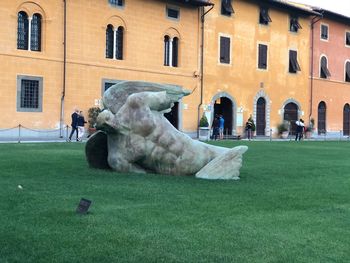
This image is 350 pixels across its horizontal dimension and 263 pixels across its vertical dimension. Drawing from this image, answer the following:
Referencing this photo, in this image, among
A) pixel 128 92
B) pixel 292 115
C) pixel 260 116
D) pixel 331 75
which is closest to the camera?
pixel 128 92

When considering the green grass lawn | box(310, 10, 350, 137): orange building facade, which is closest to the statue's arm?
the green grass lawn

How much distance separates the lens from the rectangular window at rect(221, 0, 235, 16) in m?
36.9

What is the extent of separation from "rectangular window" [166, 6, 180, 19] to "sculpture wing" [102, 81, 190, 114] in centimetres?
2353

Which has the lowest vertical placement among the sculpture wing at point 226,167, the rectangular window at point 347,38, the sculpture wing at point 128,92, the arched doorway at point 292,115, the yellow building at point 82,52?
the sculpture wing at point 226,167

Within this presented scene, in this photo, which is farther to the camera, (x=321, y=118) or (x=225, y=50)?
(x=321, y=118)

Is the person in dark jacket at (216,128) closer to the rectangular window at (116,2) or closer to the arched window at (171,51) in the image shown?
the arched window at (171,51)

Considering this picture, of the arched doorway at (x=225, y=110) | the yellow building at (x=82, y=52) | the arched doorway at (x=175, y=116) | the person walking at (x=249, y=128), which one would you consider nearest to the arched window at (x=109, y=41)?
the yellow building at (x=82, y=52)

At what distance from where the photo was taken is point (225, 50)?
123 feet

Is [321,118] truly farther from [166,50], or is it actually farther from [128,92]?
[128,92]

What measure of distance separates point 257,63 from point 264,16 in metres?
3.38

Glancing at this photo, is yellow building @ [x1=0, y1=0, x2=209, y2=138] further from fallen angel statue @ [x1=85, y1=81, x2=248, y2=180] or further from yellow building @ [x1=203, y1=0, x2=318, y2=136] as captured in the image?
fallen angel statue @ [x1=85, y1=81, x2=248, y2=180]

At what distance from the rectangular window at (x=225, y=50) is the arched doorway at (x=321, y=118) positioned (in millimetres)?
11261

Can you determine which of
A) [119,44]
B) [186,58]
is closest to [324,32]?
[186,58]

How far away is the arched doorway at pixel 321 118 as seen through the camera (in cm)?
4503
